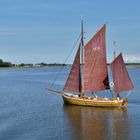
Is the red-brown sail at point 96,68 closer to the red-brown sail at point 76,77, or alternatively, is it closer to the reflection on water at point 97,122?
the red-brown sail at point 76,77

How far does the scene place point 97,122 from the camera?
173ft

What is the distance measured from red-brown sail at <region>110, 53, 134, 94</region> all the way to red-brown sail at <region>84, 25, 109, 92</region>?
1.80m

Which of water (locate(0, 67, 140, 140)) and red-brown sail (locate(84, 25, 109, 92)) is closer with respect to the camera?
water (locate(0, 67, 140, 140))

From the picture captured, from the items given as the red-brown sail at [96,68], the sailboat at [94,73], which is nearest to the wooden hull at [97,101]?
the sailboat at [94,73]

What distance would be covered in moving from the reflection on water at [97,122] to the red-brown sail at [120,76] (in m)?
4.31

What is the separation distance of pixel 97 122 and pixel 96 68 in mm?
15861

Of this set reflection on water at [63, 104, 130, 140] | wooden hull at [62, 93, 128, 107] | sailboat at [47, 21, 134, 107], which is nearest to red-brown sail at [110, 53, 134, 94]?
sailboat at [47, 21, 134, 107]

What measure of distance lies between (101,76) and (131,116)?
39.7ft

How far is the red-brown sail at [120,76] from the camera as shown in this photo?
65750 millimetres

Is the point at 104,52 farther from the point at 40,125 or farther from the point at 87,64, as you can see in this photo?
the point at 40,125

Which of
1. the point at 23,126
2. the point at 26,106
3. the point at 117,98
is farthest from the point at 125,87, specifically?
the point at 23,126

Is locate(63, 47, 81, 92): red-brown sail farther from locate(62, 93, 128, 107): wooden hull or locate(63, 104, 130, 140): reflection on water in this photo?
locate(63, 104, 130, 140): reflection on water

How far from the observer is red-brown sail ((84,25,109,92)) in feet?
220

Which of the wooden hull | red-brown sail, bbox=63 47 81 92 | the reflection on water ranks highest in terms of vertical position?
red-brown sail, bbox=63 47 81 92
